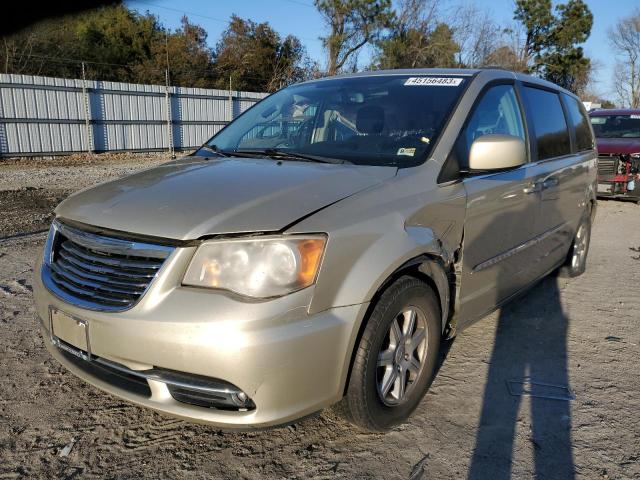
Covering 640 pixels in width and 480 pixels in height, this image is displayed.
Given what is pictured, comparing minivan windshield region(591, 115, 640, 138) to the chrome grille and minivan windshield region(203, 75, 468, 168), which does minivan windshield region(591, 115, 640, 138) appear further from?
the chrome grille

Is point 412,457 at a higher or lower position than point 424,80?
lower

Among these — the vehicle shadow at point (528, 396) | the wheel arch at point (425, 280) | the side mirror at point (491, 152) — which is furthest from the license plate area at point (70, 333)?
the side mirror at point (491, 152)

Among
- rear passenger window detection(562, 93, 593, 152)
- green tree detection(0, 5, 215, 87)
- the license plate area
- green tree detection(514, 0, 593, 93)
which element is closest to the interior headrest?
the license plate area

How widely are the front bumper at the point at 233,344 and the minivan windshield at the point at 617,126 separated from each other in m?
10.3

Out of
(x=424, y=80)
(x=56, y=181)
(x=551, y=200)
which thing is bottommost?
(x=56, y=181)

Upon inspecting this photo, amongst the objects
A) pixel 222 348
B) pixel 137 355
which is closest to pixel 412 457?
pixel 222 348

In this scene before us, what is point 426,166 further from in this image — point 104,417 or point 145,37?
point 145,37

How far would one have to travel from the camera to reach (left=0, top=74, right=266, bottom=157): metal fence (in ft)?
50.8

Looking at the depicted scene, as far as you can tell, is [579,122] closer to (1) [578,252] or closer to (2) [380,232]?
(1) [578,252]

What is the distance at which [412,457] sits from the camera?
97.3 inches

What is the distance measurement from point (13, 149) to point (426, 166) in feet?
51.8

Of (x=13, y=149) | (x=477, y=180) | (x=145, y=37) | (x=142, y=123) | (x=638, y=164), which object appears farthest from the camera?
(x=145, y=37)

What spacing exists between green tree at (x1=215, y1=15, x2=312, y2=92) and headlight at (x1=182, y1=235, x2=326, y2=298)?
92.7 feet

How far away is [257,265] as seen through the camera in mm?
2100
